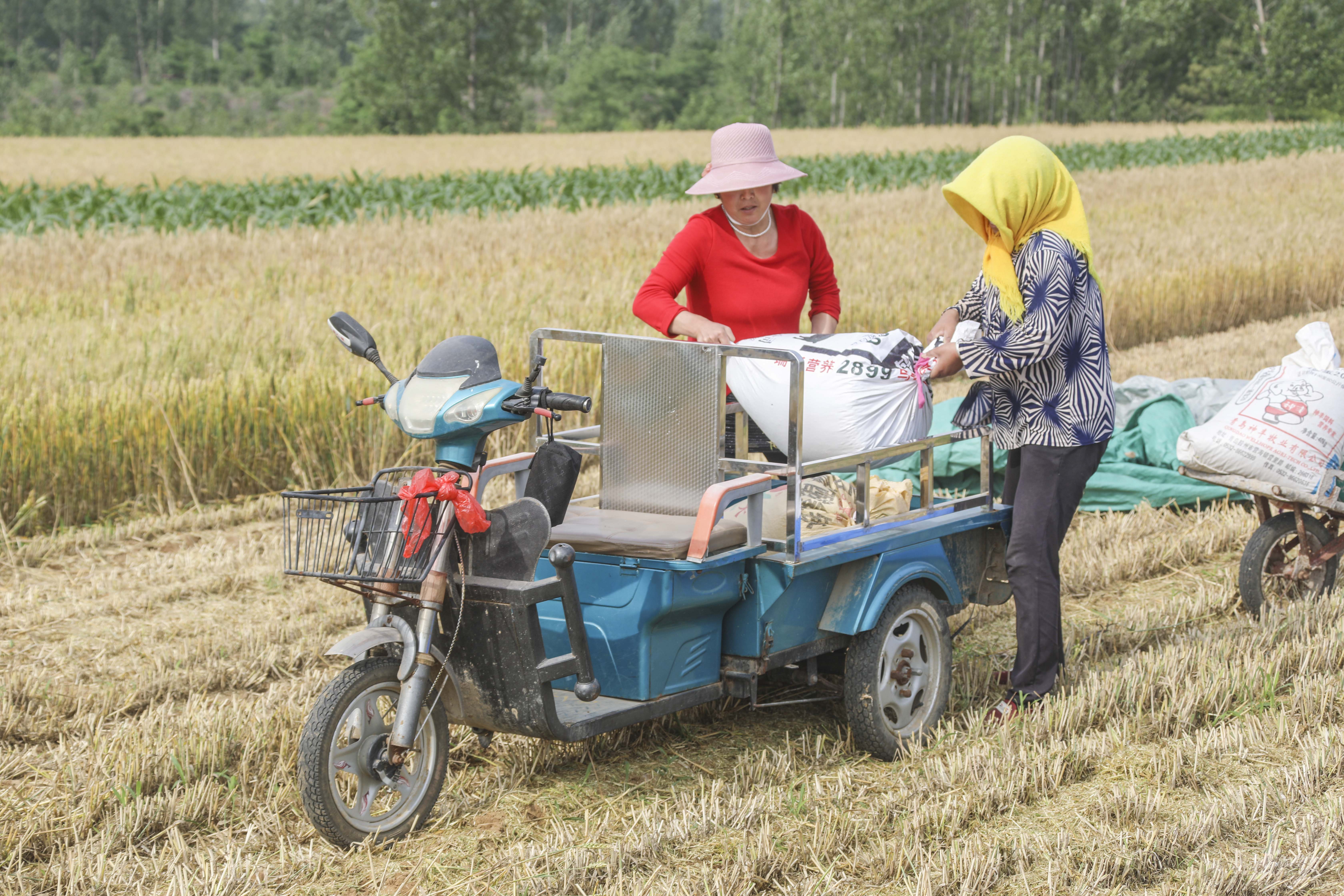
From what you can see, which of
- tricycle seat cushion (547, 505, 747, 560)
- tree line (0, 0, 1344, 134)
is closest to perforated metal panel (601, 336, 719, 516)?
tricycle seat cushion (547, 505, 747, 560)

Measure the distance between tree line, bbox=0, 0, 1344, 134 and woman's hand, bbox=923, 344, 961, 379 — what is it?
210ft

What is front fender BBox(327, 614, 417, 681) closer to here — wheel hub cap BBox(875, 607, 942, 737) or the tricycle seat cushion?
the tricycle seat cushion

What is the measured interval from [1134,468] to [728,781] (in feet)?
13.4

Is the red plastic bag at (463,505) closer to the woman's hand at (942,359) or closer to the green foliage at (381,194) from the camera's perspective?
→ the woman's hand at (942,359)

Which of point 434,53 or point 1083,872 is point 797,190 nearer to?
point 1083,872

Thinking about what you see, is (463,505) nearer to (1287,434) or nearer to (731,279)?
(731,279)

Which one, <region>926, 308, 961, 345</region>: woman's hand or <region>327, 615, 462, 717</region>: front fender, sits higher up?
<region>926, 308, 961, 345</region>: woman's hand

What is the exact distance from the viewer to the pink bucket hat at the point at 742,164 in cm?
470

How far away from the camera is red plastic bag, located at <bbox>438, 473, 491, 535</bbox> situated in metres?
3.56

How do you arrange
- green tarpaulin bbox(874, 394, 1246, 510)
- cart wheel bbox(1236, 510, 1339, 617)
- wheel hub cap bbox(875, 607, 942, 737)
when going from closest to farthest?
1. wheel hub cap bbox(875, 607, 942, 737)
2. cart wheel bbox(1236, 510, 1339, 617)
3. green tarpaulin bbox(874, 394, 1246, 510)

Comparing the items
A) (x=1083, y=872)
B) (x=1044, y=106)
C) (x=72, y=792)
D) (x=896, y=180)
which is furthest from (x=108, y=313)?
(x=1044, y=106)

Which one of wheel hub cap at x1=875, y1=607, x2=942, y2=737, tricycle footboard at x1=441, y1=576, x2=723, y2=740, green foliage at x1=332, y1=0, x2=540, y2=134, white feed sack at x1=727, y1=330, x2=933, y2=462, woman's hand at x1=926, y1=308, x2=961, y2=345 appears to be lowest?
wheel hub cap at x1=875, y1=607, x2=942, y2=737

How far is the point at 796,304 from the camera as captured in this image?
197 inches

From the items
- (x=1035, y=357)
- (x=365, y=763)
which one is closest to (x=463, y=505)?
(x=365, y=763)
